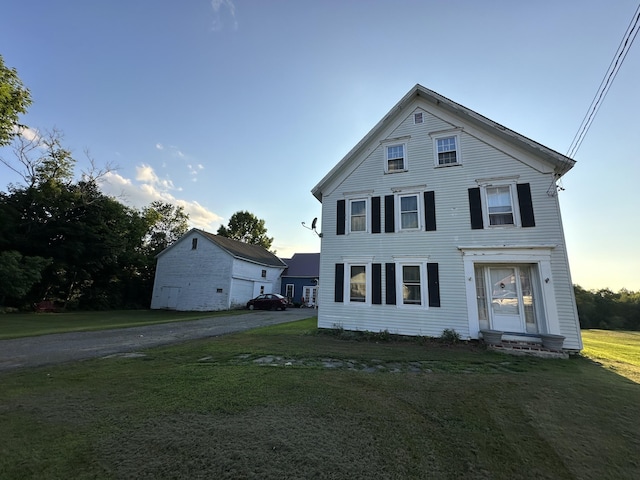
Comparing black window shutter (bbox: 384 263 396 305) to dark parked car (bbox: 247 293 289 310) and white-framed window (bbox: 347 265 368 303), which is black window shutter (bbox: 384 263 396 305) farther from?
dark parked car (bbox: 247 293 289 310)

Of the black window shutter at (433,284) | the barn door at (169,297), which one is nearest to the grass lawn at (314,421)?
the black window shutter at (433,284)

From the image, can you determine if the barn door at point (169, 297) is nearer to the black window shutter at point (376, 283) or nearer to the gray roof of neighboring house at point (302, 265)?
the gray roof of neighboring house at point (302, 265)

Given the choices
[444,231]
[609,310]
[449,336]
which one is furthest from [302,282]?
[609,310]

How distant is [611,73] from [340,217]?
28.3ft

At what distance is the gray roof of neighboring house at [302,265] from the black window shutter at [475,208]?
21.9 metres

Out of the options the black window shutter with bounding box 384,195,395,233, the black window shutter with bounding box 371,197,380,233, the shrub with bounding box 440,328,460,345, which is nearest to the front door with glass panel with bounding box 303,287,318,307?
the black window shutter with bounding box 371,197,380,233

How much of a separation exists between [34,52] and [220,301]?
58.7ft

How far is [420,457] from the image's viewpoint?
2.96 meters

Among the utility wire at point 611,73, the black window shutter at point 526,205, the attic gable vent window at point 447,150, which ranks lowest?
the black window shutter at point 526,205

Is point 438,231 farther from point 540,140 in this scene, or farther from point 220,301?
point 220,301

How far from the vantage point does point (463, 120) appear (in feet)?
Answer: 36.2

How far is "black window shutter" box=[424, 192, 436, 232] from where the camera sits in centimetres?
1067

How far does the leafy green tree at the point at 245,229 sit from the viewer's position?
47125 mm

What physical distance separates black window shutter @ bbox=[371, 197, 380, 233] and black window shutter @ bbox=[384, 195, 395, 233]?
286 millimetres
